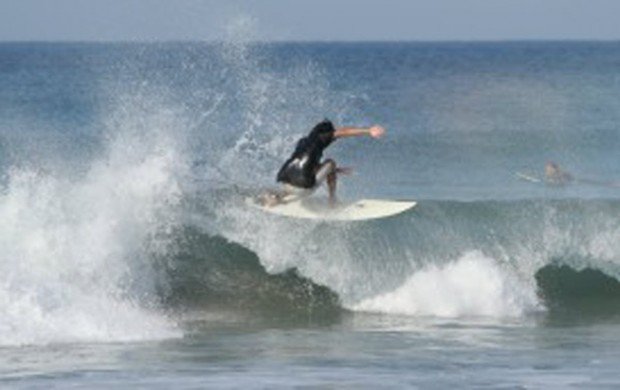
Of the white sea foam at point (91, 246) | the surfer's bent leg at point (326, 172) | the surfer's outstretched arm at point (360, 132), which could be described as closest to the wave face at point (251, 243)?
the white sea foam at point (91, 246)

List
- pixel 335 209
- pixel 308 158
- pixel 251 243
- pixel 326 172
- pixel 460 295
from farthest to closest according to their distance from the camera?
1. pixel 251 243
2. pixel 460 295
3. pixel 335 209
4. pixel 326 172
5. pixel 308 158

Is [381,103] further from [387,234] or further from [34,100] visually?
[387,234]

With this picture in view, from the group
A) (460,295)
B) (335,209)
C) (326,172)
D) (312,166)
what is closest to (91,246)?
(335,209)

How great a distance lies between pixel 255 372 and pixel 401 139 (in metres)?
29.5

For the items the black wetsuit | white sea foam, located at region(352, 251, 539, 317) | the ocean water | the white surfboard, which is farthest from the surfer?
white sea foam, located at region(352, 251, 539, 317)

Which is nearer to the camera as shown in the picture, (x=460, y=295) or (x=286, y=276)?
(x=460, y=295)

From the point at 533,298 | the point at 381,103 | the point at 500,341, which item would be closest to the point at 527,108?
the point at 381,103

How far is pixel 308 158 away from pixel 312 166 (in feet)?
0.43

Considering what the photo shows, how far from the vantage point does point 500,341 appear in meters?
20.2

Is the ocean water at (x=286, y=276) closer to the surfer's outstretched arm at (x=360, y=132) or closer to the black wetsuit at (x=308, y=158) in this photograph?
the black wetsuit at (x=308, y=158)

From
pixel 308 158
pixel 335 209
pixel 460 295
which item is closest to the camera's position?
pixel 308 158

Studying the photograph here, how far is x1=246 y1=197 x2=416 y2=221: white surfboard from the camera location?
22828 mm

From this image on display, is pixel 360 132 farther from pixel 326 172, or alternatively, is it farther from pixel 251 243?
pixel 251 243

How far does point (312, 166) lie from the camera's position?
72.2ft
